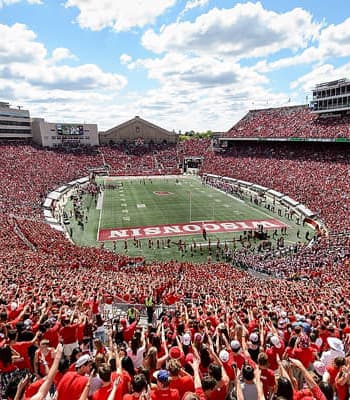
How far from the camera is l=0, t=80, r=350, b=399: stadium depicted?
6.66 meters

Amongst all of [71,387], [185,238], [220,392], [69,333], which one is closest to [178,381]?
[220,392]

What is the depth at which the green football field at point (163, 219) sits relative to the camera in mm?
28047

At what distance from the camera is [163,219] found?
36.3 meters

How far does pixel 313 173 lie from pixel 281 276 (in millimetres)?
28025

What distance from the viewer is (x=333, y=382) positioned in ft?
14.4

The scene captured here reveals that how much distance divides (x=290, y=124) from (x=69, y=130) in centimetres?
4517

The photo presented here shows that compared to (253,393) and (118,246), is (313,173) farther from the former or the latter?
(253,393)

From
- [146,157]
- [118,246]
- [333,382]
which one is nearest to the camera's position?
[333,382]

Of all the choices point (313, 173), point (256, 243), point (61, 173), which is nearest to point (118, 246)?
point (256, 243)

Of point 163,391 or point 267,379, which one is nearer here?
point 163,391

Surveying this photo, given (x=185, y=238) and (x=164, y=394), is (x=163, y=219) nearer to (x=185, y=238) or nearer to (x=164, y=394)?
(x=185, y=238)

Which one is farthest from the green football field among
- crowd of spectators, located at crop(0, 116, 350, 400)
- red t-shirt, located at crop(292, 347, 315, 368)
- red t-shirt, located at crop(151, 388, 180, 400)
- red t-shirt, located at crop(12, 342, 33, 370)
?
red t-shirt, located at crop(151, 388, 180, 400)

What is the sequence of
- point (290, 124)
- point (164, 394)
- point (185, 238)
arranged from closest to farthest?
point (164, 394), point (185, 238), point (290, 124)

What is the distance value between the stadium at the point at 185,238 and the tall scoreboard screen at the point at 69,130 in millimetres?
237
